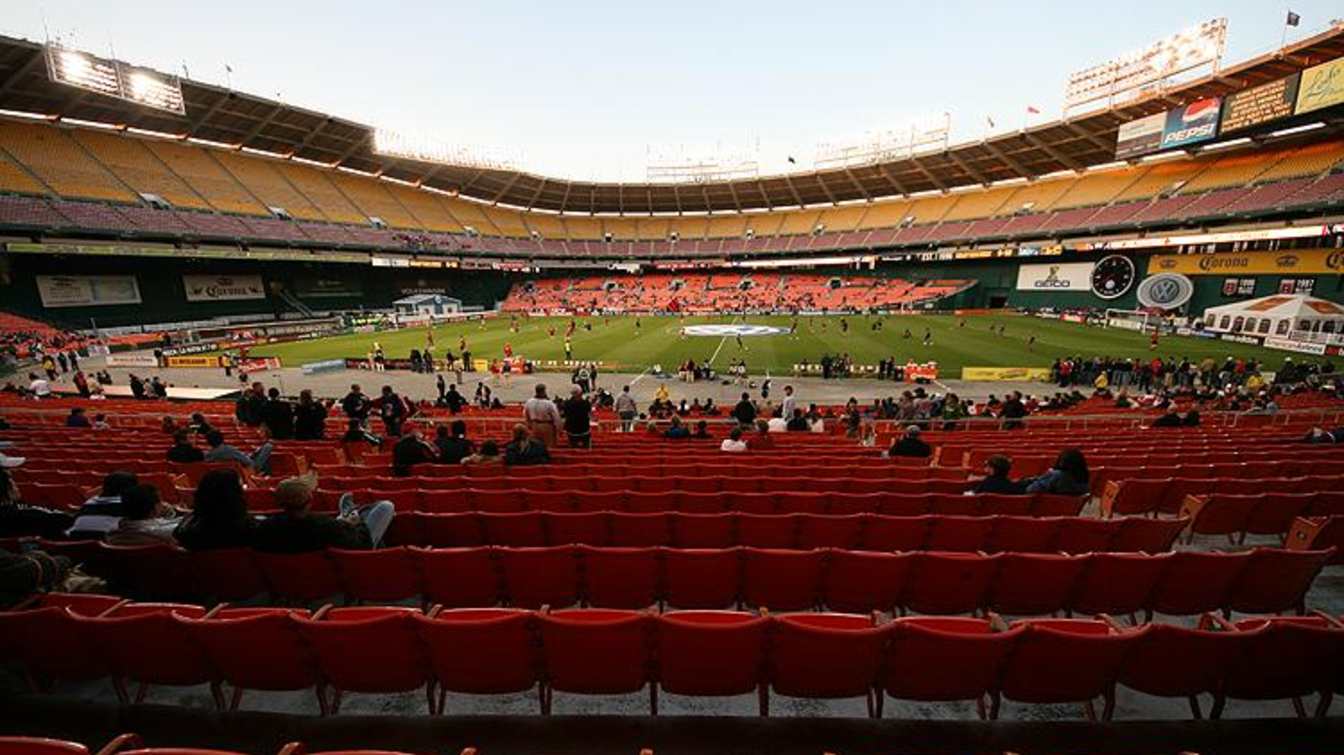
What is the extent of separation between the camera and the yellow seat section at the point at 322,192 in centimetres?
5369

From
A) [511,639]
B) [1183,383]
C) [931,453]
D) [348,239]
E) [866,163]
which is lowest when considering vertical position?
[1183,383]

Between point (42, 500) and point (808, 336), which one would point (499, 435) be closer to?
point (42, 500)

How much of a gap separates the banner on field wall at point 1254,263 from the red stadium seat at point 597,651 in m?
51.0

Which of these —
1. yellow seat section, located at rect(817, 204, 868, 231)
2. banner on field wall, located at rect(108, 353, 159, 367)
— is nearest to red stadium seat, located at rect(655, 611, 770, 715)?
banner on field wall, located at rect(108, 353, 159, 367)

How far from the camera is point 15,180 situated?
116 feet

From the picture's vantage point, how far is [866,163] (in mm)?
64312

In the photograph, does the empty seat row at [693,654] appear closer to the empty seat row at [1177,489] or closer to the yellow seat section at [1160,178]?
the empty seat row at [1177,489]

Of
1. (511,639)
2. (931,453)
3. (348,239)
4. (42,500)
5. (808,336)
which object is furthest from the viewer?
Answer: (348,239)

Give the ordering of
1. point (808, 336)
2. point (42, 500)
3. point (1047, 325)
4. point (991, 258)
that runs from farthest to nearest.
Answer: point (991, 258), point (1047, 325), point (808, 336), point (42, 500)

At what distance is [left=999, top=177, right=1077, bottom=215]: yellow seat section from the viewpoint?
5500 centimetres

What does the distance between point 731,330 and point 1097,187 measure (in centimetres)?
4038

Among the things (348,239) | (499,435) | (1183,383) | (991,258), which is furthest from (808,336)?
(348,239)

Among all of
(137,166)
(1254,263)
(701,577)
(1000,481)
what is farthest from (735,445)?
(137,166)

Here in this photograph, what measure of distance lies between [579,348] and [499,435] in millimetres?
21938
